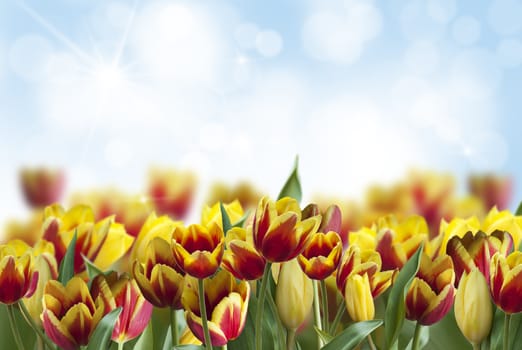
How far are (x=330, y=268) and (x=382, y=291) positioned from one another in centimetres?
6

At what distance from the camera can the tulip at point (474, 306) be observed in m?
0.48

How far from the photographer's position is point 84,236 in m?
0.56

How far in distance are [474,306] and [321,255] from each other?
0.30 ft

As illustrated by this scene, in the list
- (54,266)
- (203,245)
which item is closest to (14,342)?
(54,266)

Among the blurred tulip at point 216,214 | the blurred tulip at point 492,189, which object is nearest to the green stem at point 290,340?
the blurred tulip at point 216,214

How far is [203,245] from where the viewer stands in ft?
1.47

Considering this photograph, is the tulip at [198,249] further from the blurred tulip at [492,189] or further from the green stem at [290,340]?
the blurred tulip at [492,189]

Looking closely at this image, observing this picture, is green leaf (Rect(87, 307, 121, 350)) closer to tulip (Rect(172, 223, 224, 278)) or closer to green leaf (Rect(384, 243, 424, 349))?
tulip (Rect(172, 223, 224, 278))

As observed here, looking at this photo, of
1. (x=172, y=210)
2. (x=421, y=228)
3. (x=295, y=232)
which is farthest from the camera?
(x=172, y=210)

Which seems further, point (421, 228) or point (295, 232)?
point (421, 228)

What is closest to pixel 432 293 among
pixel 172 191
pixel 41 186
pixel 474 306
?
pixel 474 306

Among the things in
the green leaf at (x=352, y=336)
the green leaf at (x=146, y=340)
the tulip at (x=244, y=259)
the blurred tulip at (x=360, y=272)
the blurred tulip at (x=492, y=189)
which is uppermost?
the blurred tulip at (x=492, y=189)

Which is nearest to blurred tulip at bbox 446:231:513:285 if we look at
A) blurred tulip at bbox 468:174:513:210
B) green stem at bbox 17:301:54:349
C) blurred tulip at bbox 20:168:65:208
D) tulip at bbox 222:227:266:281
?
tulip at bbox 222:227:266:281

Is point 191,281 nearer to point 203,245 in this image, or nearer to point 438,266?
point 203,245
